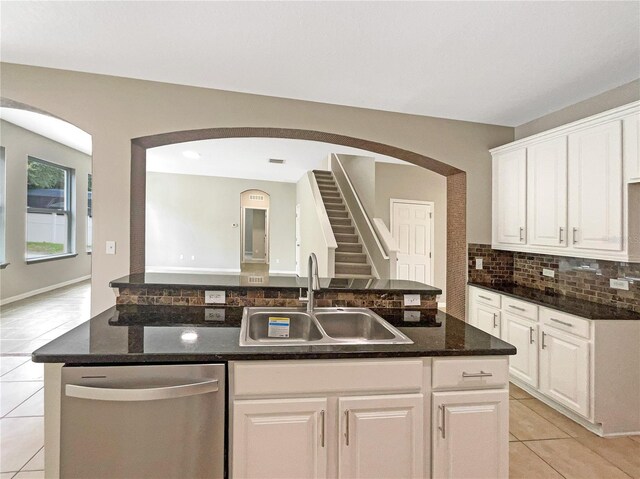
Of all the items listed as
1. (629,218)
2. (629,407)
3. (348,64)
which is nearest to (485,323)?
(629,407)

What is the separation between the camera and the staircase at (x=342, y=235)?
18.3 ft

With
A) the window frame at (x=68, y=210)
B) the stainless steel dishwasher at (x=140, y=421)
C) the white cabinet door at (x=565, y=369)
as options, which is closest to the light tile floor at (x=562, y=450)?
the white cabinet door at (x=565, y=369)

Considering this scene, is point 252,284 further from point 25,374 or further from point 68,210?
point 68,210

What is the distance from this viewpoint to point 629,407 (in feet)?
7.76

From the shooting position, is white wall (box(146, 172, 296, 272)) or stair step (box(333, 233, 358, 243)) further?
white wall (box(146, 172, 296, 272))

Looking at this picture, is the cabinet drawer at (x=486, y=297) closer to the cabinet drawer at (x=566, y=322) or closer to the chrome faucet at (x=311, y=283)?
the cabinet drawer at (x=566, y=322)

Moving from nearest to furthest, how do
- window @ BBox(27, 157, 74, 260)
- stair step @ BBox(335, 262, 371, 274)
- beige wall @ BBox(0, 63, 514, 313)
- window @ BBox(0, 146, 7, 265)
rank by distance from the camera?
beige wall @ BBox(0, 63, 514, 313)
window @ BBox(0, 146, 7, 265)
stair step @ BBox(335, 262, 371, 274)
window @ BBox(27, 157, 74, 260)

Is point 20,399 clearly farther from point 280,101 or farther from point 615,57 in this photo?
point 615,57

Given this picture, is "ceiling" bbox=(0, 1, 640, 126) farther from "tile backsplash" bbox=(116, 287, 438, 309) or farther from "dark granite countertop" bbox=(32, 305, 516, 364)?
"dark granite countertop" bbox=(32, 305, 516, 364)

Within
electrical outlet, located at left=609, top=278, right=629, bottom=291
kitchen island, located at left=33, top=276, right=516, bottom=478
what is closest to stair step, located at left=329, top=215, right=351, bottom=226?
electrical outlet, located at left=609, top=278, right=629, bottom=291

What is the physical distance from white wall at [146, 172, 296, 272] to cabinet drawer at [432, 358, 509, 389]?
8628mm

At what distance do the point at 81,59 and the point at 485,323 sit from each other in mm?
4291

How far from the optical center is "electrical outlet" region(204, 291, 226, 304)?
2.09 m

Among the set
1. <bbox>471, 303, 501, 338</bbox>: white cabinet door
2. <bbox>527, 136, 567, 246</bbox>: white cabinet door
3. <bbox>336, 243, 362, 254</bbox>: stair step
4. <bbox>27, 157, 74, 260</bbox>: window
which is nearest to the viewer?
<bbox>527, 136, 567, 246</bbox>: white cabinet door
